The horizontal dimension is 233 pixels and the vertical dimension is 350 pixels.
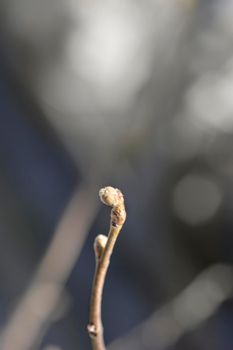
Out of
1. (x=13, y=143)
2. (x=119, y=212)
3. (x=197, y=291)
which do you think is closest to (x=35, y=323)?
(x=197, y=291)

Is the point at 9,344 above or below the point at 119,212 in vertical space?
below

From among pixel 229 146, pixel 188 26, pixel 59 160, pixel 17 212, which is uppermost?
pixel 188 26

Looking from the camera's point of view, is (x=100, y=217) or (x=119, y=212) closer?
(x=119, y=212)

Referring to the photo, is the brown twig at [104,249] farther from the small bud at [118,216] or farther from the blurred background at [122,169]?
the blurred background at [122,169]

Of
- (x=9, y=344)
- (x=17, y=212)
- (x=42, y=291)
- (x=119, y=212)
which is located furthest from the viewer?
(x=17, y=212)

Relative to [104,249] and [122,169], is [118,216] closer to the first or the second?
[104,249]

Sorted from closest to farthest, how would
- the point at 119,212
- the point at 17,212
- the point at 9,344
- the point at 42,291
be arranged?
the point at 119,212
the point at 9,344
the point at 42,291
the point at 17,212

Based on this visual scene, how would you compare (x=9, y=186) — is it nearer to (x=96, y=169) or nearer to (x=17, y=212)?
(x=17, y=212)

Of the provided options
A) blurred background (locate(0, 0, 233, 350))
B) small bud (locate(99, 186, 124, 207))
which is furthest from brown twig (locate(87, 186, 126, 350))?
blurred background (locate(0, 0, 233, 350))
